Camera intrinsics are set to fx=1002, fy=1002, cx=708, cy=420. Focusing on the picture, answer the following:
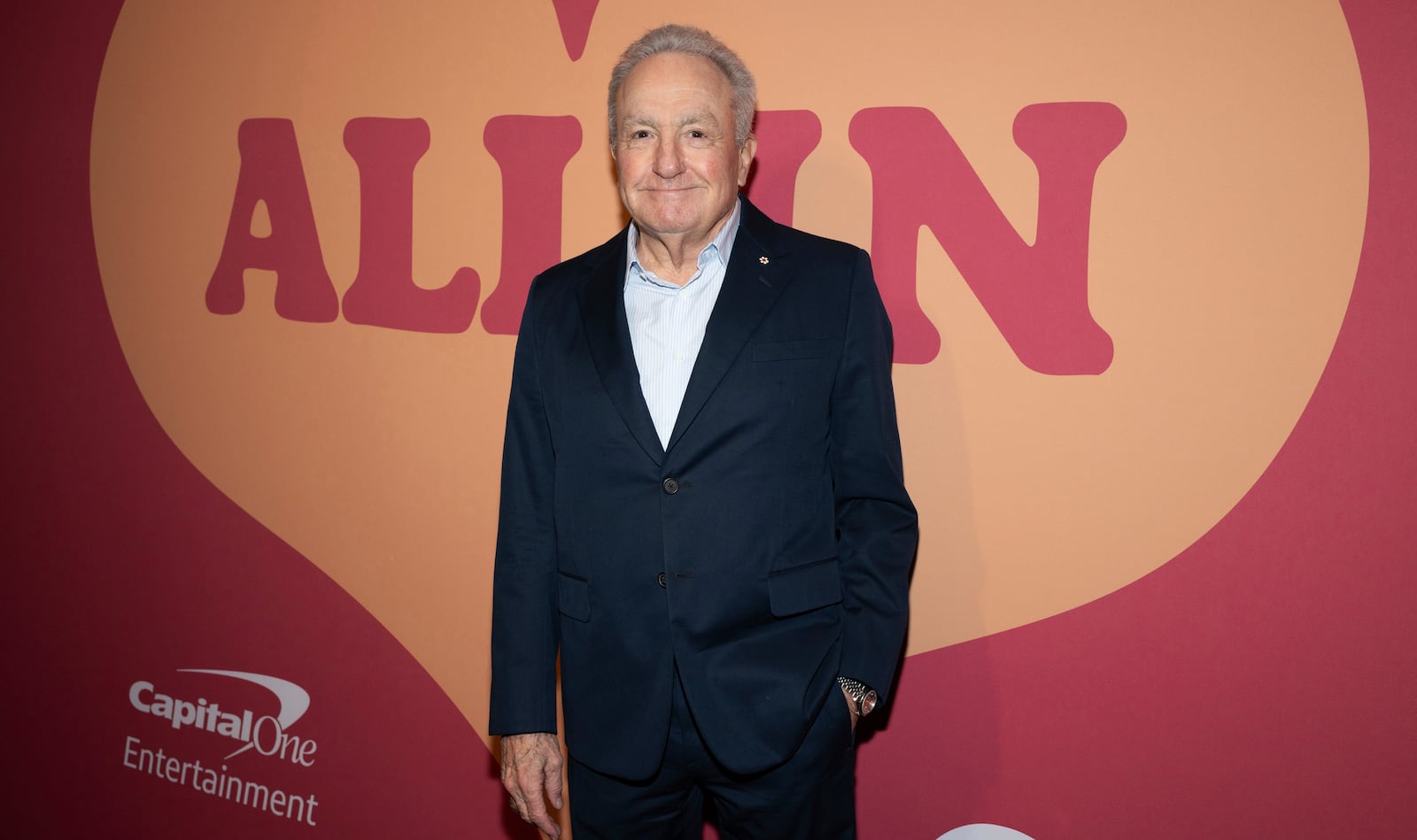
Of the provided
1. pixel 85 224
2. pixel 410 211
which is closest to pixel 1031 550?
pixel 410 211

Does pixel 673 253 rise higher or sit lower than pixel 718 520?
higher

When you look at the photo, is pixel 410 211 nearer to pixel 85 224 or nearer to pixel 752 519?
pixel 85 224

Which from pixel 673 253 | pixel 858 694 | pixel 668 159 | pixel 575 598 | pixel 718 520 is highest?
pixel 668 159

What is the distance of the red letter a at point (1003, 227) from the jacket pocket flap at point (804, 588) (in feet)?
1.84

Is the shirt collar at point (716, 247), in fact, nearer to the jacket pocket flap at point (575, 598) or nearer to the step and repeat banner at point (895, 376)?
the step and repeat banner at point (895, 376)

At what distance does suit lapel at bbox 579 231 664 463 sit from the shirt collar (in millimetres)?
15

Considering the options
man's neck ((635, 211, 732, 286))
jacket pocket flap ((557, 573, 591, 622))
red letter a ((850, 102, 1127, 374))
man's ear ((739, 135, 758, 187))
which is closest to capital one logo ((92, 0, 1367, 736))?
red letter a ((850, 102, 1127, 374))

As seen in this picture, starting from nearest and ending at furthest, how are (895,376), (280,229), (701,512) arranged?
(701,512), (895,376), (280,229)

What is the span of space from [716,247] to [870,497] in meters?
0.47

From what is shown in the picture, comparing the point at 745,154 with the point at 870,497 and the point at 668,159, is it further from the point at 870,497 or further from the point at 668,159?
the point at 870,497

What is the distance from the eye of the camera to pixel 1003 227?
1870 millimetres

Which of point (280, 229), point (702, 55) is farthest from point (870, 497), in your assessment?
point (280, 229)

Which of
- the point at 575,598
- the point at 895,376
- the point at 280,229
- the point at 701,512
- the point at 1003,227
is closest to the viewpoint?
the point at 701,512

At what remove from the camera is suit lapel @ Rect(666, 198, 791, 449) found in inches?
59.0
